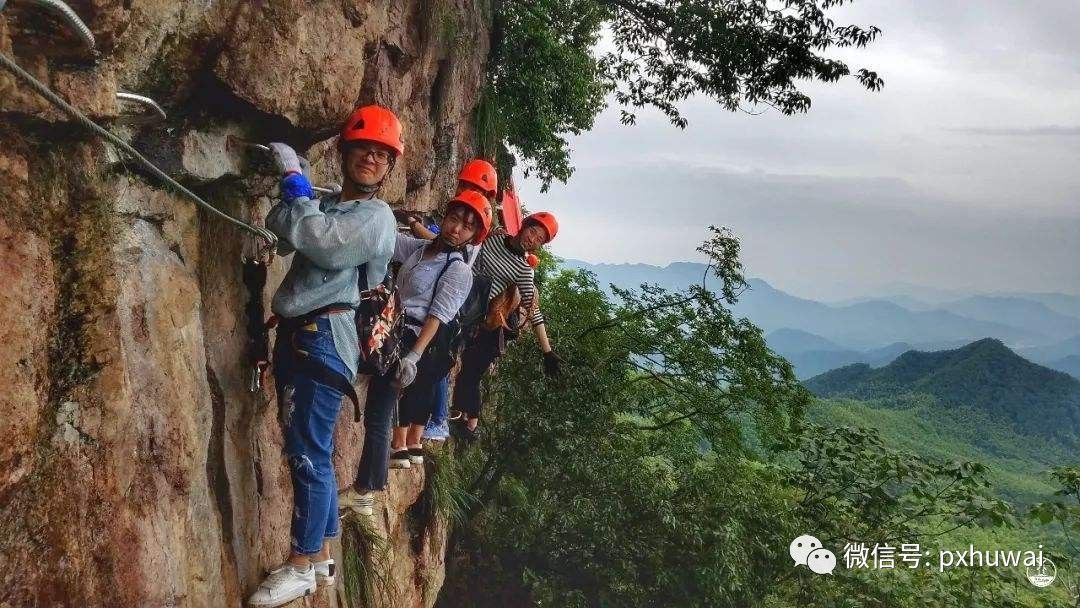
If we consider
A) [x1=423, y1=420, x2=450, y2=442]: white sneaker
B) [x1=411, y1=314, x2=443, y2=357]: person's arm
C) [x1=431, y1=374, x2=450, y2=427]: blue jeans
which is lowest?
[x1=423, y1=420, x2=450, y2=442]: white sneaker

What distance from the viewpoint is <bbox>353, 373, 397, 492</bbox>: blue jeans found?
4.88 m

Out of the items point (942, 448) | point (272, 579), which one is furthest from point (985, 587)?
point (942, 448)

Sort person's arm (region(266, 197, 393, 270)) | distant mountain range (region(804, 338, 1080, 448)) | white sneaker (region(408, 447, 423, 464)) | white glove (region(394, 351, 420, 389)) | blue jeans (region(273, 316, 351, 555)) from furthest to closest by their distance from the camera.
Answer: distant mountain range (region(804, 338, 1080, 448)), white sneaker (region(408, 447, 423, 464)), white glove (region(394, 351, 420, 389)), blue jeans (region(273, 316, 351, 555)), person's arm (region(266, 197, 393, 270))

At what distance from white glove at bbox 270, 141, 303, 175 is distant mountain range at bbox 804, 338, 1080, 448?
95561 mm

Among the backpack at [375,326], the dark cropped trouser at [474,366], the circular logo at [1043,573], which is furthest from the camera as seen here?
the circular logo at [1043,573]

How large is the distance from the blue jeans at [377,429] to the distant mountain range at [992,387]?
93.9 meters

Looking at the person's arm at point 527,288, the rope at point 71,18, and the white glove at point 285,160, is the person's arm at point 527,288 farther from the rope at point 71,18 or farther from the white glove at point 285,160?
the rope at point 71,18

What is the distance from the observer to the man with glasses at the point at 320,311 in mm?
3525

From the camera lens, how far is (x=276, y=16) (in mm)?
3879

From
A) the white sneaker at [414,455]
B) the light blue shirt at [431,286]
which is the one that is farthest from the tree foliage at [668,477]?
the light blue shirt at [431,286]

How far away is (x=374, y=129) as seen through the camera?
12.4 ft

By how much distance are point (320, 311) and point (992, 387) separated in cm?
11354

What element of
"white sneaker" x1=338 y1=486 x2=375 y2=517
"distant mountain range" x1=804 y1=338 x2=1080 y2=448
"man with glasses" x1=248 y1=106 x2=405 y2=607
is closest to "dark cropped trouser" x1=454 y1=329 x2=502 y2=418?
"white sneaker" x1=338 y1=486 x2=375 y2=517

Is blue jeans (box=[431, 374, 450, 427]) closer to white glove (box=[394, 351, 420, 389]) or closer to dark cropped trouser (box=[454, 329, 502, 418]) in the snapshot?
dark cropped trouser (box=[454, 329, 502, 418])
